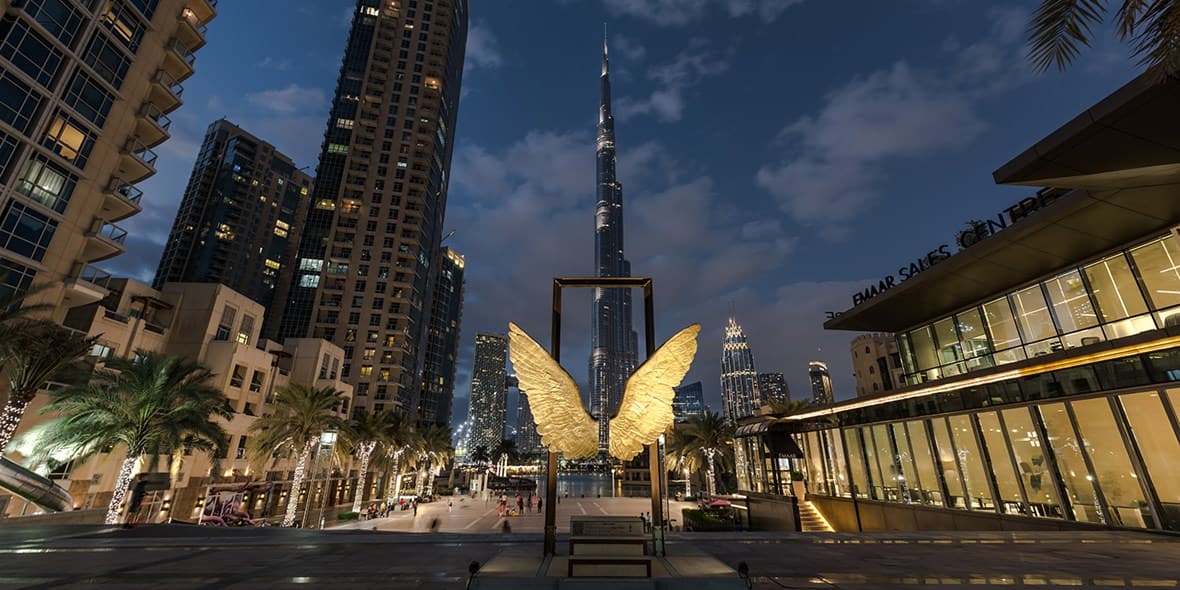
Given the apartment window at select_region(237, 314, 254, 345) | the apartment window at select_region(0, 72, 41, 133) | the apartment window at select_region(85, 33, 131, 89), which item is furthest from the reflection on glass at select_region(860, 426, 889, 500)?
the apartment window at select_region(85, 33, 131, 89)

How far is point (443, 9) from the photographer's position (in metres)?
95.8


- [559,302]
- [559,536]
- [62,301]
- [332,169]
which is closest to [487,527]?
[559,536]

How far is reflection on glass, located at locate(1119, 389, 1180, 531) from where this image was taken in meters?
14.5

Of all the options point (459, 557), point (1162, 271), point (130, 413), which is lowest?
point (459, 557)

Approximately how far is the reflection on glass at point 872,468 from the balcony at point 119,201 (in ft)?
172

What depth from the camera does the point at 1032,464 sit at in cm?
1842

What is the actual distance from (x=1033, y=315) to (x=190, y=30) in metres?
61.2

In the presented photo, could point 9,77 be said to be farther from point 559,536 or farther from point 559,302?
point 559,536

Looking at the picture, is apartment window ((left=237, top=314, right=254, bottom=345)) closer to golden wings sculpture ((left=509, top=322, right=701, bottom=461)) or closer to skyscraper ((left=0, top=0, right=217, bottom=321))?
skyscraper ((left=0, top=0, right=217, bottom=321))

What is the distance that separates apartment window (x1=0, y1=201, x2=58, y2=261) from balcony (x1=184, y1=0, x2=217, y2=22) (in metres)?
22.3

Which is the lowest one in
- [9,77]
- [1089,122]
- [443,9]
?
[1089,122]

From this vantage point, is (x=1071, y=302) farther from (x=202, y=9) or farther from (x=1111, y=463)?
(x=202, y=9)

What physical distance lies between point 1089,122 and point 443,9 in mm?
111150

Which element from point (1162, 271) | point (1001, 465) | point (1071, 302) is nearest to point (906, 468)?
point (1001, 465)
